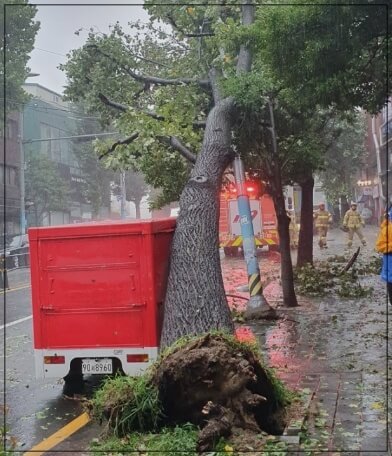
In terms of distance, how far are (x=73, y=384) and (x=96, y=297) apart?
1262 millimetres

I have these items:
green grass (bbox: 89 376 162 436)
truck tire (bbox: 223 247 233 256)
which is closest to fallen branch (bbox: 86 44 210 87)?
green grass (bbox: 89 376 162 436)

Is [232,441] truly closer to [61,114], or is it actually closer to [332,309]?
[332,309]

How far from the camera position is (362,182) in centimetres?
4778

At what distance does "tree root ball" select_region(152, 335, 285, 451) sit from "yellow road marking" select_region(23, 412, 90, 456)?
1.03 meters

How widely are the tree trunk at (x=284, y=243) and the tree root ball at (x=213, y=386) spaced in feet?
22.8

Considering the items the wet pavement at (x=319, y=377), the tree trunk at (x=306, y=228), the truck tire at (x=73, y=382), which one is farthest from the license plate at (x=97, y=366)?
the tree trunk at (x=306, y=228)

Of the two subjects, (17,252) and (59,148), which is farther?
(17,252)

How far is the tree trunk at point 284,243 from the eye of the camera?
11891mm

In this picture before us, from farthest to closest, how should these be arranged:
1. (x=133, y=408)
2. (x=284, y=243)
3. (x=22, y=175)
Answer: (x=22, y=175) → (x=284, y=243) → (x=133, y=408)

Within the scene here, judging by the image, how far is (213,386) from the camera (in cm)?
495

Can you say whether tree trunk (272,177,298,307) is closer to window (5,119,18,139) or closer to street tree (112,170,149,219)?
street tree (112,170,149,219)

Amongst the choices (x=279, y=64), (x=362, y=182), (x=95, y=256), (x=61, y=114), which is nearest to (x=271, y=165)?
(x=279, y=64)

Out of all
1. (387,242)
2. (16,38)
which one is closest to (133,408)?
(387,242)

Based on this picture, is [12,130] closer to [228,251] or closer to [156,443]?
[228,251]
